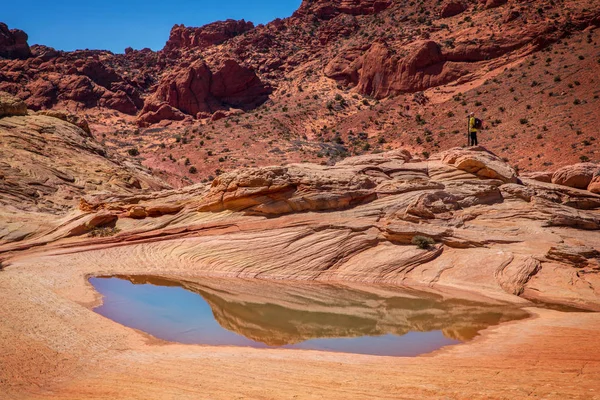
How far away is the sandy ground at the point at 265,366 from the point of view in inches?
254

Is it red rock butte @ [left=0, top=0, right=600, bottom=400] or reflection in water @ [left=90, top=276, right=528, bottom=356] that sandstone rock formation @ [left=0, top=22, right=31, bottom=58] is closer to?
red rock butte @ [left=0, top=0, right=600, bottom=400]

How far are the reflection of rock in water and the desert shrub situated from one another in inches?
106

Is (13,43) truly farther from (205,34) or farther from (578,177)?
(578,177)

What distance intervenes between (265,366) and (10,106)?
2898 centimetres

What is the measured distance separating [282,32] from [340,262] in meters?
81.8

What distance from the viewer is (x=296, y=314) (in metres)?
12.1

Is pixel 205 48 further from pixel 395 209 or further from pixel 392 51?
pixel 395 209

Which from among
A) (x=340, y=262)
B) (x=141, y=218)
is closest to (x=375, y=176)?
(x=340, y=262)

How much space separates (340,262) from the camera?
1666 cm

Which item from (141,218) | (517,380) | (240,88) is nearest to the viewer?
(517,380)

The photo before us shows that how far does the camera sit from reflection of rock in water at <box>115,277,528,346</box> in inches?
429

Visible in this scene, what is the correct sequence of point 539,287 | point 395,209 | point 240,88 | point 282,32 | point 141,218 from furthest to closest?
point 282,32
point 240,88
point 141,218
point 395,209
point 539,287

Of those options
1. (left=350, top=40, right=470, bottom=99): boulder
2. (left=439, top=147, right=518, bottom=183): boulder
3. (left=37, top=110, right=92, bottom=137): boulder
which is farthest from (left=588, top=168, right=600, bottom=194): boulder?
(left=350, top=40, right=470, bottom=99): boulder

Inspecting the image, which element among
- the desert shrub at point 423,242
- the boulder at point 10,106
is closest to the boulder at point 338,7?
the boulder at point 10,106
